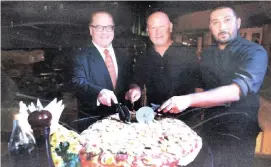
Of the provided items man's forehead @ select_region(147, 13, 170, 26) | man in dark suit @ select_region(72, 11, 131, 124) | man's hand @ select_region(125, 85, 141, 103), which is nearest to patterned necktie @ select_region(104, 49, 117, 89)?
man in dark suit @ select_region(72, 11, 131, 124)

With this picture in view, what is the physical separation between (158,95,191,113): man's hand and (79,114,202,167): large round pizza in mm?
106

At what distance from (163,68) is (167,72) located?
5 cm

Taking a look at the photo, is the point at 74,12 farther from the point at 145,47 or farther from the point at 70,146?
the point at 70,146

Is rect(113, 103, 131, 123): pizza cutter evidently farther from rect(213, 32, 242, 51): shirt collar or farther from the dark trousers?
rect(213, 32, 242, 51): shirt collar

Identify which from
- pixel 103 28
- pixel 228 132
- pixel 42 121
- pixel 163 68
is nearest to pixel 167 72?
pixel 163 68

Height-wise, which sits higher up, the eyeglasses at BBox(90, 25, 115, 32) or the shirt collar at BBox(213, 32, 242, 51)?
the eyeglasses at BBox(90, 25, 115, 32)

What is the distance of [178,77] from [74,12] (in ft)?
3.60

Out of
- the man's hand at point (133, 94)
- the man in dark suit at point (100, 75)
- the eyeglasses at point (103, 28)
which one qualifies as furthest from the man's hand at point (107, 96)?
the eyeglasses at point (103, 28)

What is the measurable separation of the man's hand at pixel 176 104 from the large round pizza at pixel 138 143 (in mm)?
106

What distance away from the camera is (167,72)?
2635 millimetres

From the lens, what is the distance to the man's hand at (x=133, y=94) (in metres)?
2.65

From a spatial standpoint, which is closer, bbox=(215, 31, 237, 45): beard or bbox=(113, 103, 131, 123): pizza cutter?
bbox=(215, 31, 237, 45): beard

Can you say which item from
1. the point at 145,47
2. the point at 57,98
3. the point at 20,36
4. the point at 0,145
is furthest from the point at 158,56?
the point at 0,145

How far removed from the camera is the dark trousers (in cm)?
271
